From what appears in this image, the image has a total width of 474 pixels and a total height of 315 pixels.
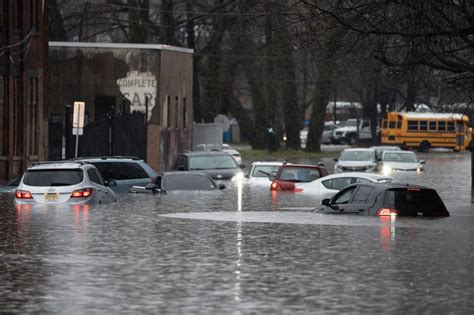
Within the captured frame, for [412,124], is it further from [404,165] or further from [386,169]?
[386,169]

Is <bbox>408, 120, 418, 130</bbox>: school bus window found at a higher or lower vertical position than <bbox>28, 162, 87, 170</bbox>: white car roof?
higher

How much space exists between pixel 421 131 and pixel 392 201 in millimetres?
75381

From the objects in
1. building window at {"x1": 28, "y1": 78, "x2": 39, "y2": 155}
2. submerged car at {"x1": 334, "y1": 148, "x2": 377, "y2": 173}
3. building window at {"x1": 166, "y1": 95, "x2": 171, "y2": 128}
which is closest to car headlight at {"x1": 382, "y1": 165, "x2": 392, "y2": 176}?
submerged car at {"x1": 334, "y1": 148, "x2": 377, "y2": 173}

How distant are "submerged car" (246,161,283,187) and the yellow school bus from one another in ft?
170

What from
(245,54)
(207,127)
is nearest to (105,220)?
(207,127)

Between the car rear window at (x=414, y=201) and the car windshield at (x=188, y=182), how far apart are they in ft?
41.5

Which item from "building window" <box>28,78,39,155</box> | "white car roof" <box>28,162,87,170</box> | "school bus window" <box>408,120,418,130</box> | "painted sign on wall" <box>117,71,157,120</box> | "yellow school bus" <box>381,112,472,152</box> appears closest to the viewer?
"white car roof" <box>28,162,87,170</box>

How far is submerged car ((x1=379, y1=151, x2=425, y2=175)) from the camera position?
65.6 meters

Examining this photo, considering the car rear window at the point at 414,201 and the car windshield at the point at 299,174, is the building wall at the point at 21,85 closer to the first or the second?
the car windshield at the point at 299,174

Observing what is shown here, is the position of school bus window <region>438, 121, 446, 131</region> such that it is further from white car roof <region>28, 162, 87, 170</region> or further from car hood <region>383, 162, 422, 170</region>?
white car roof <region>28, 162, 87, 170</region>

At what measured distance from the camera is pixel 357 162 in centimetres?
6297

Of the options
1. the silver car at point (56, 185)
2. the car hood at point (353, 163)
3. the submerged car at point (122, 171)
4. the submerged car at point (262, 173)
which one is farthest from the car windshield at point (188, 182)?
the car hood at point (353, 163)

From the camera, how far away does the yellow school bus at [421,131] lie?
335ft

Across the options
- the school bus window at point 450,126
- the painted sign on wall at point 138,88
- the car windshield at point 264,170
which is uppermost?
the painted sign on wall at point 138,88
